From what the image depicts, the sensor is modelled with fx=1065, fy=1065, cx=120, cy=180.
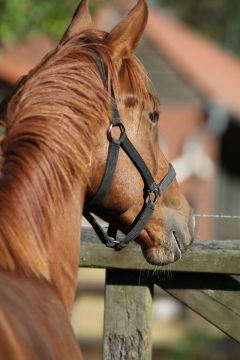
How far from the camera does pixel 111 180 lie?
12.7 feet

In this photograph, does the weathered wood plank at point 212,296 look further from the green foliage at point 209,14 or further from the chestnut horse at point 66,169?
the green foliage at point 209,14

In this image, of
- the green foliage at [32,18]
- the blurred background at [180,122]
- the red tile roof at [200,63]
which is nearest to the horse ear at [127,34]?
the blurred background at [180,122]

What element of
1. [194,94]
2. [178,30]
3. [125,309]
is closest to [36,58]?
[194,94]

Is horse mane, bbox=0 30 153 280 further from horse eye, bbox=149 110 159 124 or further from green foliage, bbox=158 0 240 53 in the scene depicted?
green foliage, bbox=158 0 240 53

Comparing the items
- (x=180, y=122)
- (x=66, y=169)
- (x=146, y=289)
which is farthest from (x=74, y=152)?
(x=180, y=122)

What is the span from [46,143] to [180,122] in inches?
968

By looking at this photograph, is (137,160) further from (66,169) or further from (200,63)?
(200,63)

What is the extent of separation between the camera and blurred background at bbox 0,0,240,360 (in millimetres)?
11156

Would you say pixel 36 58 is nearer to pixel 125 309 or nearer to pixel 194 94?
pixel 194 94

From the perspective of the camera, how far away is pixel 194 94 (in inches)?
1133

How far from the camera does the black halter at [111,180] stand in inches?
151

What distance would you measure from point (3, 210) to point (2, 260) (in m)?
0.17

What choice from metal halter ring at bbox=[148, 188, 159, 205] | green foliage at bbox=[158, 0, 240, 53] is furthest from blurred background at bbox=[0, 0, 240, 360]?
green foliage at bbox=[158, 0, 240, 53]

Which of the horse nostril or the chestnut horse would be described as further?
the horse nostril
